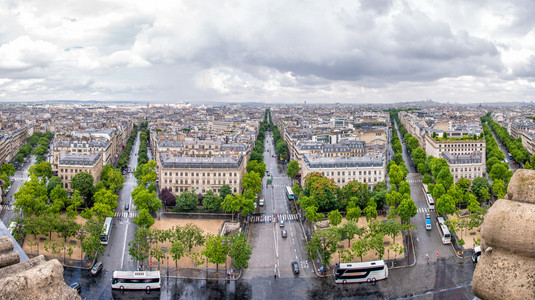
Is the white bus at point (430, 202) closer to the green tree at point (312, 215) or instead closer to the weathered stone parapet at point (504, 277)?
the green tree at point (312, 215)

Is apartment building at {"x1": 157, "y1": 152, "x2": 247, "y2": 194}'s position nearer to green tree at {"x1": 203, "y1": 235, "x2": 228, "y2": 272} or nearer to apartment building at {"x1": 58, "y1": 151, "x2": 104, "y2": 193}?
apartment building at {"x1": 58, "y1": 151, "x2": 104, "y2": 193}

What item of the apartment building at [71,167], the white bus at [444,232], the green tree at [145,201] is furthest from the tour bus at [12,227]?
the white bus at [444,232]

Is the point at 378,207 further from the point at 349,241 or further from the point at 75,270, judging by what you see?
the point at 75,270

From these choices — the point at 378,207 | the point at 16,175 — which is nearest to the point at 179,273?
the point at 378,207

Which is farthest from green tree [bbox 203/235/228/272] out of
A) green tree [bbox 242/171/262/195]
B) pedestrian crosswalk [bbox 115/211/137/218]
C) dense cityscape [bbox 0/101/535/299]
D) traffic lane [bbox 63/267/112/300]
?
green tree [bbox 242/171/262/195]

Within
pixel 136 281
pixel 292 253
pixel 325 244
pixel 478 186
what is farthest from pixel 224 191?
pixel 478 186
